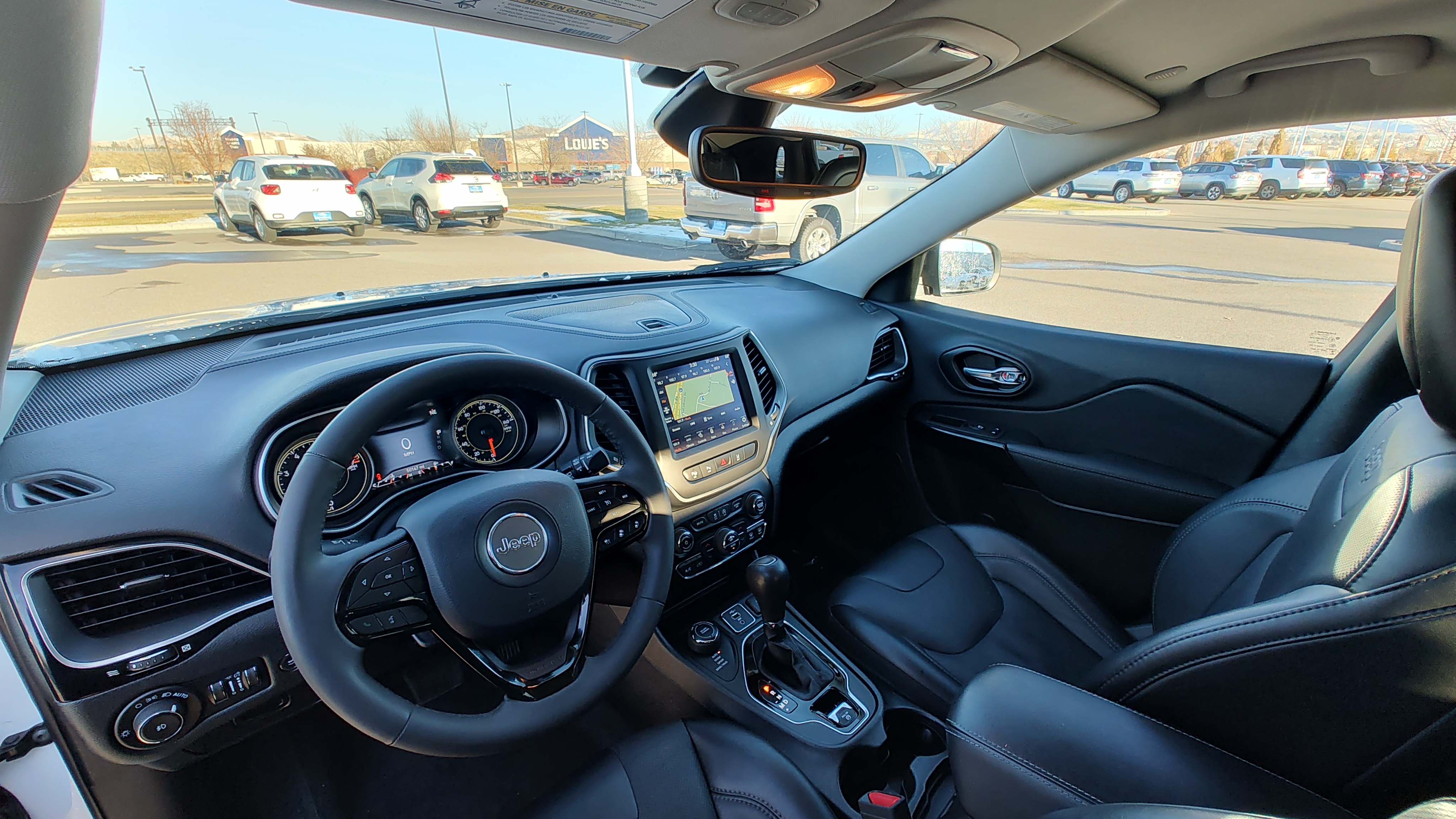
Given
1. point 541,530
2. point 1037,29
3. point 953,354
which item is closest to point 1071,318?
point 953,354

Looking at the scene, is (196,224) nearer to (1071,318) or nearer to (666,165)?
(666,165)

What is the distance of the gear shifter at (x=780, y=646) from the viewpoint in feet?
6.21

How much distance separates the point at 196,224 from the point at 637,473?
2.34 meters

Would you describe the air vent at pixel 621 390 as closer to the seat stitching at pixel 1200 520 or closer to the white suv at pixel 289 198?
the seat stitching at pixel 1200 520

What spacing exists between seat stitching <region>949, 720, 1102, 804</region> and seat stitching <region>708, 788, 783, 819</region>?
58 centimetres

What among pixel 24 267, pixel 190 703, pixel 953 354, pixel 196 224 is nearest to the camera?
pixel 24 267

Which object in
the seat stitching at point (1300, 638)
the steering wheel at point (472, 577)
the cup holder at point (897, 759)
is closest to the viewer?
the seat stitching at point (1300, 638)

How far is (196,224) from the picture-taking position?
8.59 feet

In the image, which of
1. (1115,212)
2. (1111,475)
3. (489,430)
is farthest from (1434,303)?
(1115,212)

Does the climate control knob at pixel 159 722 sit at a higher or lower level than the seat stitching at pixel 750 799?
higher

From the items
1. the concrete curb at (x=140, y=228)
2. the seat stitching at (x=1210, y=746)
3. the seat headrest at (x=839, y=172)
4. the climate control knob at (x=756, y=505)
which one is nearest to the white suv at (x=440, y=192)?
the concrete curb at (x=140, y=228)

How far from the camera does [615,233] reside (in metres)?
3.50

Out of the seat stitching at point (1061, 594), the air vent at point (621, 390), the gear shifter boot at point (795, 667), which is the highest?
the air vent at point (621, 390)

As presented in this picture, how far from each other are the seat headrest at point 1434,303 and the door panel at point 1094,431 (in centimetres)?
112
